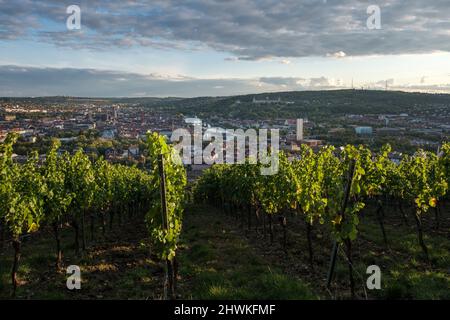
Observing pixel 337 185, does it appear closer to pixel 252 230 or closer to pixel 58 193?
pixel 58 193

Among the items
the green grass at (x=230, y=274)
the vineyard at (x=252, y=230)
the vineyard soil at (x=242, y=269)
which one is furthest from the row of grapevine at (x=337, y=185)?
the green grass at (x=230, y=274)

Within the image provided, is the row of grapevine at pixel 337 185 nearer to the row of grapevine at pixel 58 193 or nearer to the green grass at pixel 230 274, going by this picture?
the green grass at pixel 230 274

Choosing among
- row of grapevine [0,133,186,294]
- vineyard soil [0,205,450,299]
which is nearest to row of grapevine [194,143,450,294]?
vineyard soil [0,205,450,299]

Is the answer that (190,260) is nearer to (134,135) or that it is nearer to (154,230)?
(154,230)

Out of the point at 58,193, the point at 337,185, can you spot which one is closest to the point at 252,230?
the point at 58,193

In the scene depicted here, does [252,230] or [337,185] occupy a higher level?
[337,185]

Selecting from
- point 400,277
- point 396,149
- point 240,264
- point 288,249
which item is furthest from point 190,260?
point 396,149

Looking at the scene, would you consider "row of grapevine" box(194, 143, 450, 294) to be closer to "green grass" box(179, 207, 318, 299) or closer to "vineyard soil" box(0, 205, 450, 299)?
"vineyard soil" box(0, 205, 450, 299)

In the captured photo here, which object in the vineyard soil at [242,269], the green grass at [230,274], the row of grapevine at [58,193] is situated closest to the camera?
the green grass at [230,274]

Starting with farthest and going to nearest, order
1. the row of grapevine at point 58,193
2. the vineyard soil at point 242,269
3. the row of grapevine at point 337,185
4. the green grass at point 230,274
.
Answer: the vineyard soil at point 242,269
the row of grapevine at point 58,193
the green grass at point 230,274
the row of grapevine at point 337,185

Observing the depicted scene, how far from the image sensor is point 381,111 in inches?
6496
